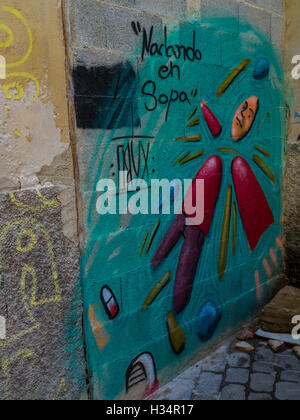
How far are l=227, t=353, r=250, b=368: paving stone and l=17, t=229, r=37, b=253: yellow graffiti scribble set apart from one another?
1.90 m

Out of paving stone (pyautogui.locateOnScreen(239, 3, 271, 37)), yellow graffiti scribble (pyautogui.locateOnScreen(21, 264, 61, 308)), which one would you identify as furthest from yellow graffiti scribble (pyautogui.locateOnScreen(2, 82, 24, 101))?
paving stone (pyautogui.locateOnScreen(239, 3, 271, 37))

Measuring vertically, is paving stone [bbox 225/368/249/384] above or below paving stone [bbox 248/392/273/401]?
above

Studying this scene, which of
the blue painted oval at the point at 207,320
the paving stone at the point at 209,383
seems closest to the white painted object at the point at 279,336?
the blue painted oval at the point at 207,320

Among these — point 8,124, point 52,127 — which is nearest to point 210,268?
point 52,127

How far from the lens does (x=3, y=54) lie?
220 centimetres

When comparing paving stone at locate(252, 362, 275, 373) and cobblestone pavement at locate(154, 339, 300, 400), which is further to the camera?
paving stone at locate(252, 362, 275, 373)

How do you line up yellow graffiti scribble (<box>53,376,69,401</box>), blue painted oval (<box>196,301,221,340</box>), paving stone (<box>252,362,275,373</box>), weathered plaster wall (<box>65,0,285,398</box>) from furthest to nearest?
1. blue painted oval (<box>196,301,221,340</box>)
2. paving stone (<box>252,362,275,373</box>)
3. weathered plaster wall (<box>65,0,285,398</box>)
4. yellow graffiti scribble (<box>53,376,69,401</box>)

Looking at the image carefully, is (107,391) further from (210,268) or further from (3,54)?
(3,54)

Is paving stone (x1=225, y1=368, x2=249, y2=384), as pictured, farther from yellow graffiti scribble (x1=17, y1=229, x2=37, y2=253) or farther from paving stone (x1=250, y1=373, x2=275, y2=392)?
yellow graffiti scribble (x1=17, y1=229, x2=37, y2=253)

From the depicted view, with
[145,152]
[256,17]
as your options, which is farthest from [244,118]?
[145,152]

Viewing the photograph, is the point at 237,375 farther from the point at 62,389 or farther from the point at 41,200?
the point at 41,200

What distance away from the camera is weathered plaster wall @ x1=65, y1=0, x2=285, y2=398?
263cm

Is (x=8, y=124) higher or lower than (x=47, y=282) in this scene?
higher

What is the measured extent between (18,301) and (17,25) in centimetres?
134
